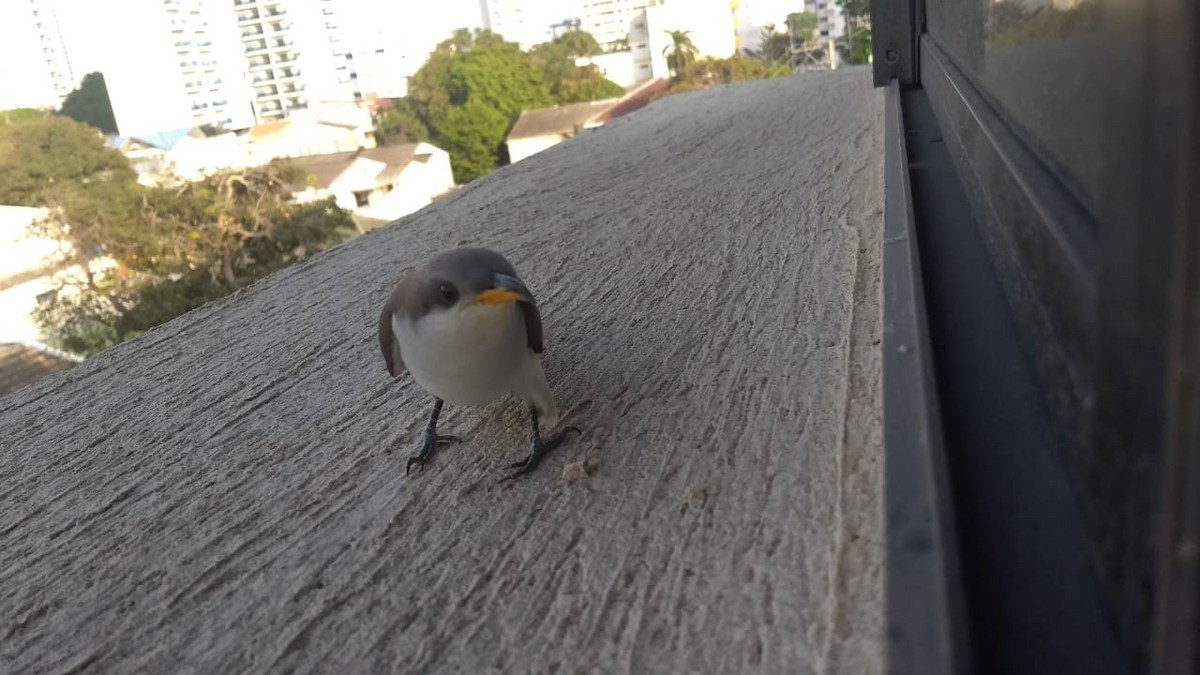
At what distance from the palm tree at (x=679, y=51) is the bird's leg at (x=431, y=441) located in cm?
4017

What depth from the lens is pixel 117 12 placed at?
138ft

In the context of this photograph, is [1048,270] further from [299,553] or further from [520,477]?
[299,553]

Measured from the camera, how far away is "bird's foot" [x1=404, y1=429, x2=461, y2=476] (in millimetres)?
1235

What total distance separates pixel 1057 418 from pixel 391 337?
939mm

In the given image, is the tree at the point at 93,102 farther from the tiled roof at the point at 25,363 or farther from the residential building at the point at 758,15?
the tiled roof at the point at 25,363

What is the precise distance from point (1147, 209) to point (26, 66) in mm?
61250

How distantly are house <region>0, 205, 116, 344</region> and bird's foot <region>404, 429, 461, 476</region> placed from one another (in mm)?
14784

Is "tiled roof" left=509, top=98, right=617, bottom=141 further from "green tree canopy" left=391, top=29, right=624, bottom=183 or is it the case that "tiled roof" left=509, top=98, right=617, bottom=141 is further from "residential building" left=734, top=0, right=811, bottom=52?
"residential building" left=734, top=0, right=811, bottom=52

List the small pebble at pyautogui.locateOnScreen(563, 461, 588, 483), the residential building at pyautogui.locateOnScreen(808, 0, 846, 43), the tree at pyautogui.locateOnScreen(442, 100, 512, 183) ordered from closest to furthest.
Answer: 1. the small pebble at pyautogui.locateOnScreen(563, 461, 588, 483)
2. the tree at pyautogui.locateOnScreen(442, 100, 512, 183)
3. the residential building at pyautogui.locateOnScreen(808, 0, 846, 43)

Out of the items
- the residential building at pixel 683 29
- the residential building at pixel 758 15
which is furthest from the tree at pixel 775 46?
the residential building at pixel 758 15

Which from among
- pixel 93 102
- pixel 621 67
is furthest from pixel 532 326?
pixel 93 102

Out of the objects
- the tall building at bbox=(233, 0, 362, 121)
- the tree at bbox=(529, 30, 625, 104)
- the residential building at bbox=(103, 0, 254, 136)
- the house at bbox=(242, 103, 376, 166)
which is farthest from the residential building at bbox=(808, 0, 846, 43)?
the residential building at bbox=(103, 0, 254, 136)

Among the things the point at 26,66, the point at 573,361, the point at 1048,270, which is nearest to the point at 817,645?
the point at 1048,270

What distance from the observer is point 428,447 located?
127 centimetres
